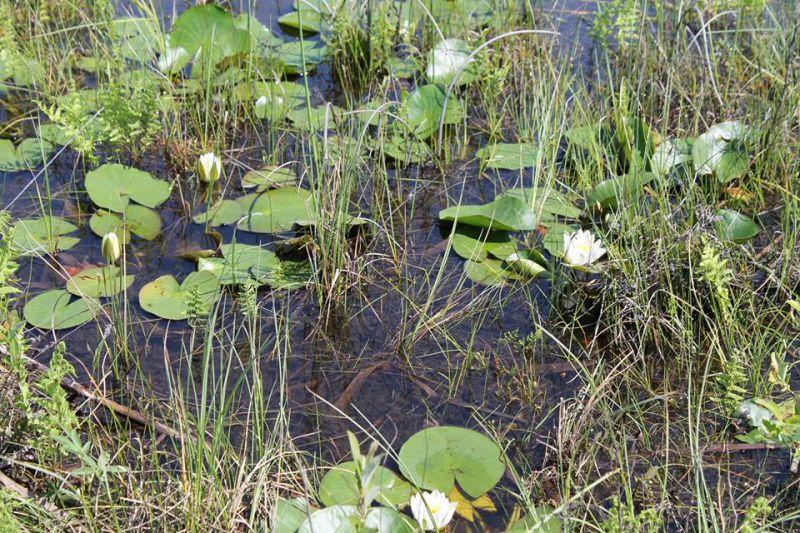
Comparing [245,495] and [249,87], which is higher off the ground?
[249,87]

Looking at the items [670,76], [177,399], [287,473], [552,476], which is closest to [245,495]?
[287,473]

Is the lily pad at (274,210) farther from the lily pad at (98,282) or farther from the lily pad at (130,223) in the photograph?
the lily pad at (98,282)

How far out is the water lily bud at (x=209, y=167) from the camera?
2.85 m

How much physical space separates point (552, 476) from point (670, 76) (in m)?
1.74

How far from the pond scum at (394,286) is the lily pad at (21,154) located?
0.02 metres

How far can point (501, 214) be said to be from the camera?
2646mm

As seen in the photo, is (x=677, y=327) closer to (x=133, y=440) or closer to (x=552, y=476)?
(x=552, y=476)

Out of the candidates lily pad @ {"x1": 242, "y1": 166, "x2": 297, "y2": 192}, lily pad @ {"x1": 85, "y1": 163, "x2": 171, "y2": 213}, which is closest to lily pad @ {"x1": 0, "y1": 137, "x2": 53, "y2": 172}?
lily pad @ {"x1": 85, "y1": 163, "x2": 171, "y2": 213}

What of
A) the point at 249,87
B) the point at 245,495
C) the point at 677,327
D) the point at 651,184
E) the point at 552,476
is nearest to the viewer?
the point at 245,495

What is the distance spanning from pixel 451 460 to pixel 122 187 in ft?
5.20

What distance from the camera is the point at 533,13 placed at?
3980 mm

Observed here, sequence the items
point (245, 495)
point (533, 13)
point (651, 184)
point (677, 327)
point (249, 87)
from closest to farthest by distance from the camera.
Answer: point (245, 495), point (677, 327), point (651, 184), point (249, 87), point (533, 13)

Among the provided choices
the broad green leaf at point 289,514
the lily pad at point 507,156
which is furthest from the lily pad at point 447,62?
the broad green leaf at point 289,514

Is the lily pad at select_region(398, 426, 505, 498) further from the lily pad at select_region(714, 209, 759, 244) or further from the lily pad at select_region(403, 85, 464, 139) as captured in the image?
the lily pad at select_region(403, 85, 464, 139)
